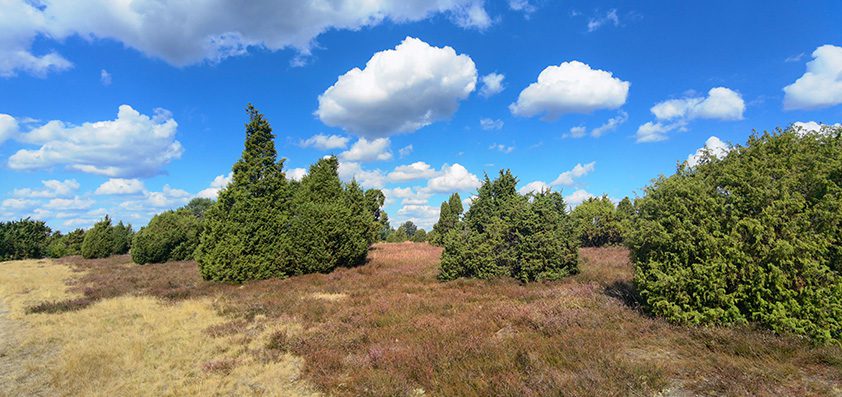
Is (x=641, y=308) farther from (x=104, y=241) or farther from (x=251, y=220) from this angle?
(x=104, y=241)

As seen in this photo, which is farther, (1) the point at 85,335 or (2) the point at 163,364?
(1) the point at 85,335

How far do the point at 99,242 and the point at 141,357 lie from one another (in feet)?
146

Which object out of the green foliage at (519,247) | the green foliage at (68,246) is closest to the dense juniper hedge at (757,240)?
the green foliage at (519,247)

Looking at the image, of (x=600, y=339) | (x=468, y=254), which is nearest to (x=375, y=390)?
(x=600, y=339)

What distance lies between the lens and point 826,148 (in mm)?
7398

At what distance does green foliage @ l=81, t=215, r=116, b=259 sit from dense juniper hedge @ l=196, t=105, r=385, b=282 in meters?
32.3

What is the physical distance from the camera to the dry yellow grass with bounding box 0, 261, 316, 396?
7.02 metres

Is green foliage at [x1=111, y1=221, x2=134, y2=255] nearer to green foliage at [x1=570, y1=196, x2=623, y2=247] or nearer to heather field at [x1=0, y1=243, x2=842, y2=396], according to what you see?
heather field at [x1=0, y1=243, x2=842, y2=396]

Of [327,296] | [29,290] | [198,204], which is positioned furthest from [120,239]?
[198,204]

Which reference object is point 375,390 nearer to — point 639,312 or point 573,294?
point 639,312

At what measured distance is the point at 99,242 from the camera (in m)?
41.6

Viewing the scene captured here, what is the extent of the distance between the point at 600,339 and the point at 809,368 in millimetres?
2832

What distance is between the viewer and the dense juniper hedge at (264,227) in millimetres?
19328

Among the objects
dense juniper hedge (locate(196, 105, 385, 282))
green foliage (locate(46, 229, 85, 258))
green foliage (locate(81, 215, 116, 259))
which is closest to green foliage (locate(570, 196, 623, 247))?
dense juniper hedge (locate(196, 105, 385, 282))
